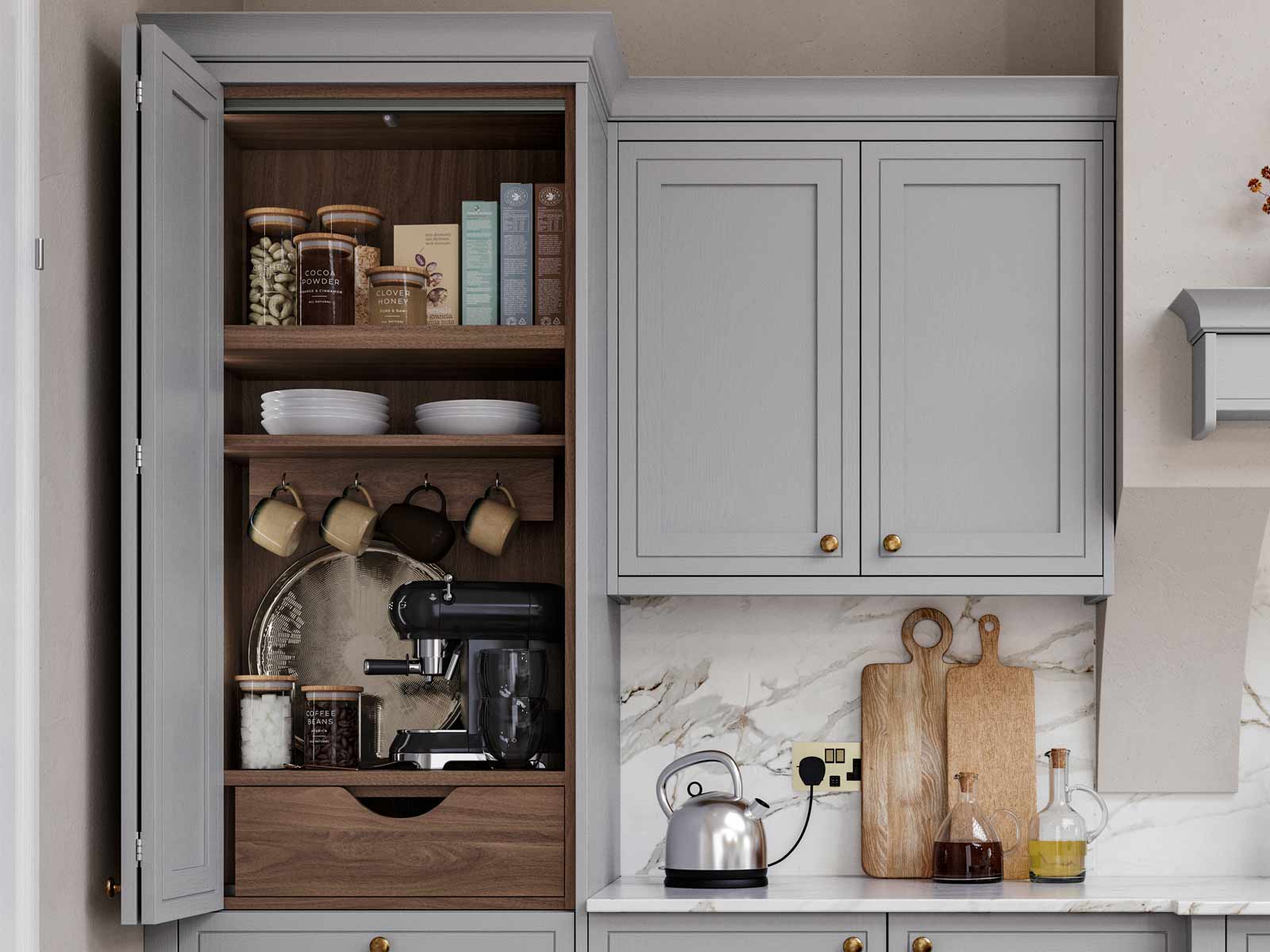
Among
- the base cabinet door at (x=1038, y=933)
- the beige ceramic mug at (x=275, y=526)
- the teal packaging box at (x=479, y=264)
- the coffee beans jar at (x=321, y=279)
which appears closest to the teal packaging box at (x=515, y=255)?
the teal packaging box at (x=479, y=264)

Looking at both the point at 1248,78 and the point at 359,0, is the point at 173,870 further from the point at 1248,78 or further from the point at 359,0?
the point at 1248,78

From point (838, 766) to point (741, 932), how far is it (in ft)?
1.84

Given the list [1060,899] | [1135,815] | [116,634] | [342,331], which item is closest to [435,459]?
[342,331]

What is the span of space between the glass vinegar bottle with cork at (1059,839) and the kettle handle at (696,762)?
0.58 metres

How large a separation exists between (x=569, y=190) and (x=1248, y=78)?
4.03ft

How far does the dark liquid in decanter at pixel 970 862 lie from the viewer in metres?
2.52

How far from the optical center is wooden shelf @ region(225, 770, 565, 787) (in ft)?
7.58

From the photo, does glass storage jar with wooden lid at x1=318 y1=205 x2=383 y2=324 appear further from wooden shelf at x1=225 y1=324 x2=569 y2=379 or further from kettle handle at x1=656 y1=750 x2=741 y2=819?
kettle handle at x1=656 y1=750 x2=741 y2=819

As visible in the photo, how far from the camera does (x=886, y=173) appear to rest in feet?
8.42

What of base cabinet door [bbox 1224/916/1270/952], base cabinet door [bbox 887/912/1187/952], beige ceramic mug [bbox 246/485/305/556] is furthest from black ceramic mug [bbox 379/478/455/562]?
base cabinet door [bbox 1224/916/1270/952]

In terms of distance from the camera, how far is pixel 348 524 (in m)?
2.48

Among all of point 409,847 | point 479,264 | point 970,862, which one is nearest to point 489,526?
point 479,264

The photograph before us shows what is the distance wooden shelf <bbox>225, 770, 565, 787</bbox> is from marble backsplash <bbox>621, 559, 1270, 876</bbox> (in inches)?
20.8

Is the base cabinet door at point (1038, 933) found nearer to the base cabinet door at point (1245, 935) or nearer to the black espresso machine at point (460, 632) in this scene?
the base cabinet door at point (1245, 935)
